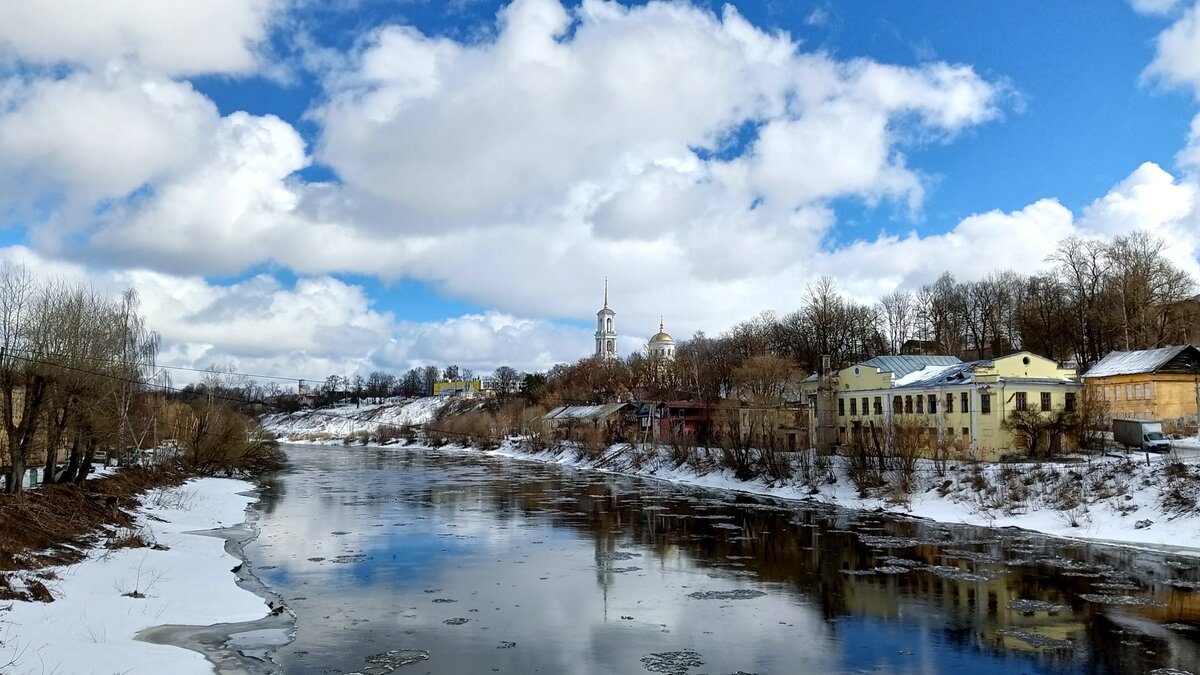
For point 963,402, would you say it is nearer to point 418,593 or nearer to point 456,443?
point 418,593

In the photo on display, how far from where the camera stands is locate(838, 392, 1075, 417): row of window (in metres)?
48.1

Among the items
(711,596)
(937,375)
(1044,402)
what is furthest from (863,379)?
(711,596)

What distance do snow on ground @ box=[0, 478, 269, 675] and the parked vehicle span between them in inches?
1577

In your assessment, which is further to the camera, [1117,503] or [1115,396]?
[1115,396]

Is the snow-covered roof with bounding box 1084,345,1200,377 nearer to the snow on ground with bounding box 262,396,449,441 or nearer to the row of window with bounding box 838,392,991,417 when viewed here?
the row of window with bounding box 838,392,991,417

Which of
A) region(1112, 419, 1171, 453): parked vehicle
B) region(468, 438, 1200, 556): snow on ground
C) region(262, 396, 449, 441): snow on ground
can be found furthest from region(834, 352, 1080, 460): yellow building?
region(262, 396, 449, 441): snow on ground

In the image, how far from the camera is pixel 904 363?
197ft

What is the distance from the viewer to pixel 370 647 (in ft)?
51.8

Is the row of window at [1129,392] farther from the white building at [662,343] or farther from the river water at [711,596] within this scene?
the white building at [662,343]

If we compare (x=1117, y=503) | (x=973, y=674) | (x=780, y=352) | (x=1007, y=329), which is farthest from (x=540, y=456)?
(x=973, y=674)

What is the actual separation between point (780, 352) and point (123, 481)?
75586 mm

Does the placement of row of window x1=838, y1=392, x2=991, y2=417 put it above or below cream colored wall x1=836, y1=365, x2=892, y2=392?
below

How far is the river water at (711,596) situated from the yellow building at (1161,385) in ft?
84.2

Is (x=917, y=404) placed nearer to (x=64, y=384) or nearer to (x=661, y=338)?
(x=64, y=384)
